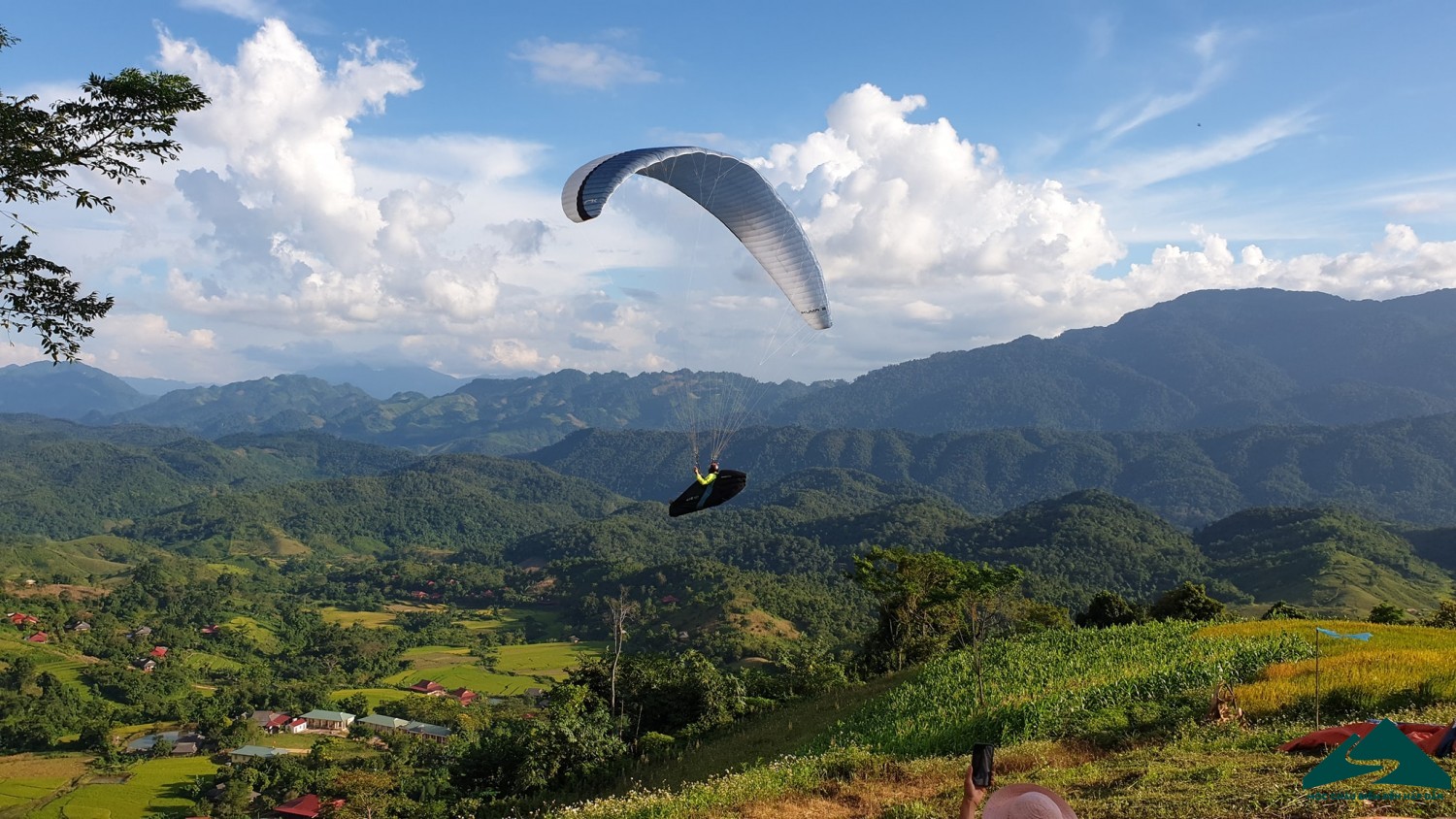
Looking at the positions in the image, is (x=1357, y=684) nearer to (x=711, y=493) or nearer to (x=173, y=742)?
(x=711, y=493)

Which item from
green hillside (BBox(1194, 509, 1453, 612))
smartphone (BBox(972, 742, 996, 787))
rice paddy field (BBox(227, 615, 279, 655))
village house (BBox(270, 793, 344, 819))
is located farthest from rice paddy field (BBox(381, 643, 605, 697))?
green hillside (BBox(1194, 509, 1453, 612))

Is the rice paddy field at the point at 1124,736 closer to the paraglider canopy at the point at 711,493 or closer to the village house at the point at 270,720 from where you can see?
the paraglider canopy at the point at 711,493

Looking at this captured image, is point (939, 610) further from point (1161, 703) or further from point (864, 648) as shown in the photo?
point (1161, 703)

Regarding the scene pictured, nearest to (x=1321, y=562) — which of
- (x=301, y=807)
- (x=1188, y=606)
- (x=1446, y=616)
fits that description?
(x=1188, y=606)

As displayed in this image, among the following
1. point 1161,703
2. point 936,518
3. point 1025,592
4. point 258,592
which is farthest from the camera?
point 936,518

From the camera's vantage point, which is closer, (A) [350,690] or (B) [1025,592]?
(A) [350,690]

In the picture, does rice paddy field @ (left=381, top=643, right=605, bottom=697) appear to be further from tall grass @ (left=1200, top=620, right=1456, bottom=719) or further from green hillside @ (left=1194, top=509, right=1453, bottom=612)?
green hillside @ (left=1194, top=509, right=1453, bottom=612)

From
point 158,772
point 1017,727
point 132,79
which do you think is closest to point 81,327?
point 132,79
